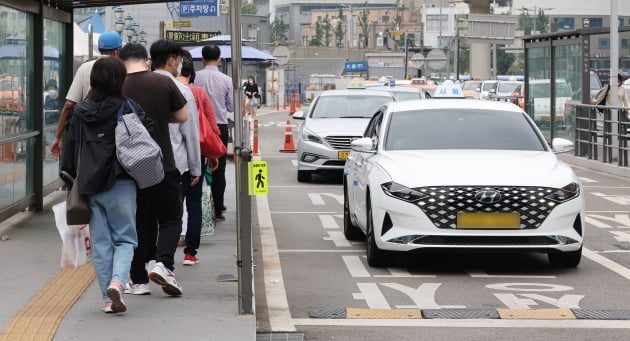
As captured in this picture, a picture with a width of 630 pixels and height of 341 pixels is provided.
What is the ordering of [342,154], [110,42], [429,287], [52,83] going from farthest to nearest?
[342,154] → [52,83] → [429,287] → [110,42]

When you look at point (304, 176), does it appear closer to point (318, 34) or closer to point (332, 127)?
point (332, 127)

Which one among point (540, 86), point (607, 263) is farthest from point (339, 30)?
point (607, 263)

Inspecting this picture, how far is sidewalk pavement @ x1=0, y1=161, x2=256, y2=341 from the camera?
24.1ft

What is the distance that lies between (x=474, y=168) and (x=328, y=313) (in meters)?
2.43

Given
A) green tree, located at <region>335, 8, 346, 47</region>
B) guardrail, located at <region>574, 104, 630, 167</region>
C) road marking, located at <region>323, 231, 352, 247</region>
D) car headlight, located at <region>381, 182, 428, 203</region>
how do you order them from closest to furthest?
car headlight, located at <region>381, 182, 428, 203</region>, road marking, located at <region>323, 231, 352, 247</region>, guardrail, located at <region>574, 104, 630, 167</region>, green tree, located at <region>335, 8, 346, 47</region>

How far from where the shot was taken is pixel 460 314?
8727 mm

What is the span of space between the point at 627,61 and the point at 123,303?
67523 millimetres

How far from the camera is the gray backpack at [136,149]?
7.70 metres

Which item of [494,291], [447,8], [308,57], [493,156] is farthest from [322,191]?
[447,8]

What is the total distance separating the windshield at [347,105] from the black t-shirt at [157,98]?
13126 millimetres

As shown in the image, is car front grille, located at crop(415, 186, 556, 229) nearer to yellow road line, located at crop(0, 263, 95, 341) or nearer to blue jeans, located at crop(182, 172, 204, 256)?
blue jeans, located at crop(182, 172, 204, 256)

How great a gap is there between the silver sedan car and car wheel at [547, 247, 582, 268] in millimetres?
9422

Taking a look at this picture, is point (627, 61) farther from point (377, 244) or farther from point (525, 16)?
point (525, 16)

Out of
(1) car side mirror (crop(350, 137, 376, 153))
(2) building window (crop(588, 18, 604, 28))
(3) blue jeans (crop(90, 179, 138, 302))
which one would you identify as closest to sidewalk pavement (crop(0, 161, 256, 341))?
(3) blue jeans (crop(90, 179, 138, 302))
